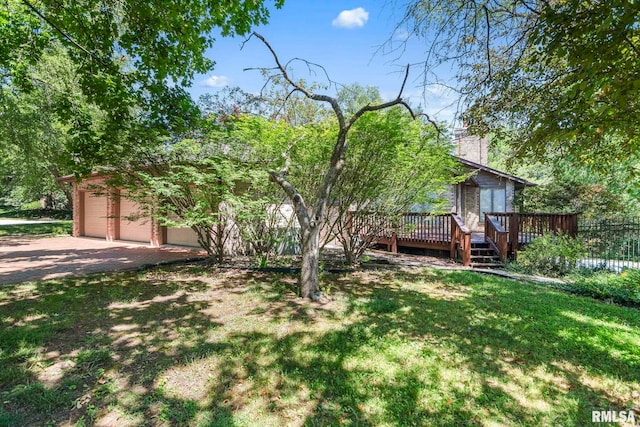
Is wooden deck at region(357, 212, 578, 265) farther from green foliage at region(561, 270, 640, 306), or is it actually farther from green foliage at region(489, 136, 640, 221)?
green foliage at region(489, 136, 640, 221)

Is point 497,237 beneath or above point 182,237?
above

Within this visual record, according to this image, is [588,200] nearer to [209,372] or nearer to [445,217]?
[445,217]

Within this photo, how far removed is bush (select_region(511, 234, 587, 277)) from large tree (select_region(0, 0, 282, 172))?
27.1ft

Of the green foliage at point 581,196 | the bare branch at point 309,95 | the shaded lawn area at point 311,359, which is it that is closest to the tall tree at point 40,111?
the bare branch at point 309,95

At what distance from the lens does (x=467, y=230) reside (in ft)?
29.3

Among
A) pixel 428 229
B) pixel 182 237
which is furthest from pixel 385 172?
pixel 182 237

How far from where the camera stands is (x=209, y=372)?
3.05m

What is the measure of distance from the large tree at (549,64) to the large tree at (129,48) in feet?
11.0

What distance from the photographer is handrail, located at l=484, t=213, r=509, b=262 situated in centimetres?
903

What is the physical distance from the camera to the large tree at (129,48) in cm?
549

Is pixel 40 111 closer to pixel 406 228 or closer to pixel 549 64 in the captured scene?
pixel 406 228

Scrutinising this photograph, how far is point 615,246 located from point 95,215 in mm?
19648

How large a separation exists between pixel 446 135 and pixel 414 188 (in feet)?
5.02

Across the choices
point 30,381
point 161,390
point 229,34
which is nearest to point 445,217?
point 229,34
